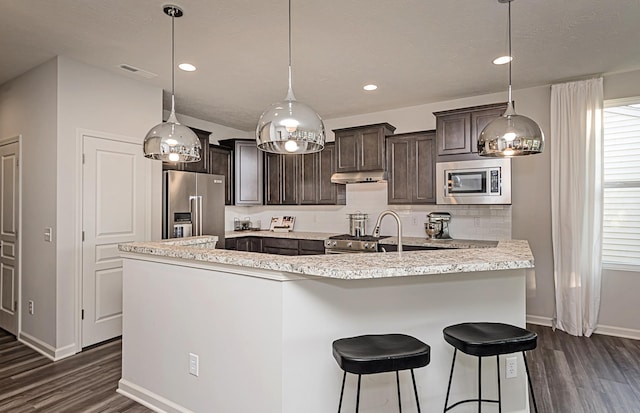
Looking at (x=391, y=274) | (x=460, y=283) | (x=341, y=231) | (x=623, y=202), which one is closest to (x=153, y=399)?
(x=391, y=274)

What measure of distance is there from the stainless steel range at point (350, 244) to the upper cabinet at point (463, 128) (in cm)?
135

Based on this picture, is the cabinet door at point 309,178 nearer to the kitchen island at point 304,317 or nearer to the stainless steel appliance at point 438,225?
the stainless steel appliance at point 438,225

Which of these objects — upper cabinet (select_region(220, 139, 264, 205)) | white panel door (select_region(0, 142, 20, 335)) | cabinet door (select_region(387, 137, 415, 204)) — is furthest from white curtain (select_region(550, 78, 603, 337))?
white panel door (select_region(0, 142, 20, 335))

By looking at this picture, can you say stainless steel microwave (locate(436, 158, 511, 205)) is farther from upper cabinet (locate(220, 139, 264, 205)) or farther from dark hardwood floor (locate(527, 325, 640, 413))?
upper cabinet (locate(220, 139, 264, 205))

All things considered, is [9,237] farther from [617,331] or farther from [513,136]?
[617,331]

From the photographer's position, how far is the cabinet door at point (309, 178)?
5.44 metres

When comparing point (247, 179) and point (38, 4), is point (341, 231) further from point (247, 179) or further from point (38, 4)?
point (38, 4)

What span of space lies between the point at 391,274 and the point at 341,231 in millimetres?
3885

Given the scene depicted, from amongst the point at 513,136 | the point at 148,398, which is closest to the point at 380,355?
the point at 513,136

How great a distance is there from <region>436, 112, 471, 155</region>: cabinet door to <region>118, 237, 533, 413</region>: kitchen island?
6.70ft

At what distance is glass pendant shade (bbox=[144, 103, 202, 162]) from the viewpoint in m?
2.44

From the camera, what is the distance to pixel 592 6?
246 centimetres

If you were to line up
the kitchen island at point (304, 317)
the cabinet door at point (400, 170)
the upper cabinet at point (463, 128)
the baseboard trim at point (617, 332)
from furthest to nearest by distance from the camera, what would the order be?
1. the cabinet door at point (400, 170)
2. the upper cabinet at point (463, 128)
3. the baseboard trim at point (617, 332)
4. the kitchen island at point (304, 317)

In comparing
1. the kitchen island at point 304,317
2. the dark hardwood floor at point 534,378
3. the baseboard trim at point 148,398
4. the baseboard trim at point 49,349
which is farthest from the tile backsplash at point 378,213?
the baseboard trim at point 148,398
